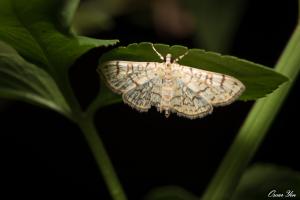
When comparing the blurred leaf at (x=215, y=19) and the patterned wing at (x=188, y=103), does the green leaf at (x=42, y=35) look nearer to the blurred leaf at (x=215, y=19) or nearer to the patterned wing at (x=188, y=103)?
the patterned wing at (x=188, y=103)

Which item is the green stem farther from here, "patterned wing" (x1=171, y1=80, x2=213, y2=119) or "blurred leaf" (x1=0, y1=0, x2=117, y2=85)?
"blurred leaf" (x1=0, y1=0, x2=117, y2=85)

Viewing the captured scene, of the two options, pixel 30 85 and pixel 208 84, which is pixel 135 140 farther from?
pixel 30 85

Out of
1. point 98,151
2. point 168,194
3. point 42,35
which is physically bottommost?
point 168,194

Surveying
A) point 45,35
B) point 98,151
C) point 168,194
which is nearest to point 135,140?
point 168,194

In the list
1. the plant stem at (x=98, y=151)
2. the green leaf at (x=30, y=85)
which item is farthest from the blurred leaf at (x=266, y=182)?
the green leaf at (x=30, y=85)

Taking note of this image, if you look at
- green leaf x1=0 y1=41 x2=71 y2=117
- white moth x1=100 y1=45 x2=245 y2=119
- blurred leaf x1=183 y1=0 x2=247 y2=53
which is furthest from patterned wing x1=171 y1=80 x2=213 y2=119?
blurred leaf x1=183 y1=0 x2=247 y2=53

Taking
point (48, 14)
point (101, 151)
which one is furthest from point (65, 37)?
point (101, 151)
